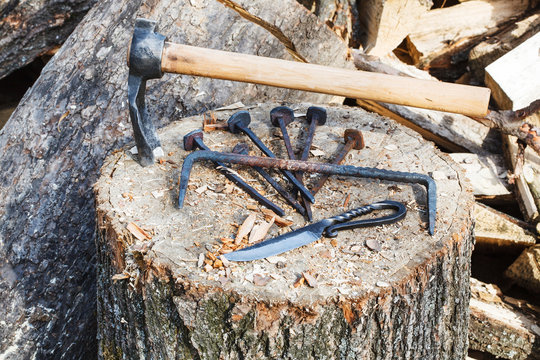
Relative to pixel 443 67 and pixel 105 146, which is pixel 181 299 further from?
pixel 443 67

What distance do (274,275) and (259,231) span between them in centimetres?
23

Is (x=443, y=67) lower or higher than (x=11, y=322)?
higher

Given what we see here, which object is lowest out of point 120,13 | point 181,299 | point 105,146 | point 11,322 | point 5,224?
point 11,322

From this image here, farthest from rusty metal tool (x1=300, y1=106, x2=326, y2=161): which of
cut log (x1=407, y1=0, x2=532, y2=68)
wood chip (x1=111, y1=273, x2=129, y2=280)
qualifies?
cut log (x1=407, y1=0, x2=532, y2=68)

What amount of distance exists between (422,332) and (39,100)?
2.22m

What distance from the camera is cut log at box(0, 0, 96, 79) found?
3.77m

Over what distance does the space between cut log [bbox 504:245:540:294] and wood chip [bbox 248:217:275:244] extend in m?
Answer: 1.77

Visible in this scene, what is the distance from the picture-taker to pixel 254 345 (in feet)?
5.64

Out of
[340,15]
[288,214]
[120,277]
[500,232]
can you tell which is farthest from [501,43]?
[120,277]

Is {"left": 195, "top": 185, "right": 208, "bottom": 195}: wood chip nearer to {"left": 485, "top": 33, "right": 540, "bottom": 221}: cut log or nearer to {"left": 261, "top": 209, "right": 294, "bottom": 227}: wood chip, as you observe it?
{"left": 261, "top": 209, "right": 294, "bottom": 227}: wood chip

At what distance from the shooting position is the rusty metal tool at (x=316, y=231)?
178cm

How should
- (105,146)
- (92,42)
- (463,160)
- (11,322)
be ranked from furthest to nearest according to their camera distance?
(463,160) → (92,42) → (105,146) → (11,322)

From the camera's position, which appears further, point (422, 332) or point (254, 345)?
point (422, 332)

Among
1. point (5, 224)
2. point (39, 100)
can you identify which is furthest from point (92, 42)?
point (5, 224)
